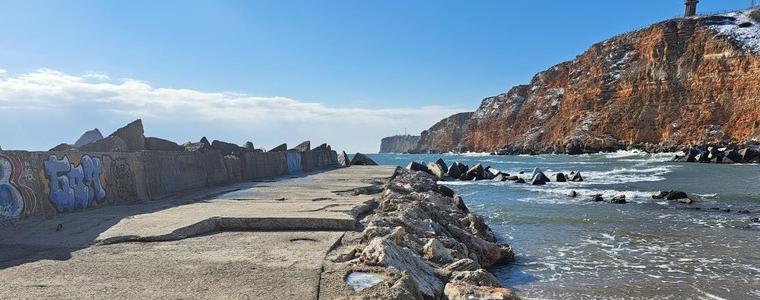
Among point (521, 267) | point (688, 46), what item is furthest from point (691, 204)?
point (688, 46)

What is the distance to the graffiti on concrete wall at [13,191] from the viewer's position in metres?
7.04

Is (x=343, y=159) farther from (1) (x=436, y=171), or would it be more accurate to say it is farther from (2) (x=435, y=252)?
(2) (x=435, y=252)

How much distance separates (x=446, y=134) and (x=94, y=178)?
521 feet

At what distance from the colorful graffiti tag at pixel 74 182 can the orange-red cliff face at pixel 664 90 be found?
225 ft

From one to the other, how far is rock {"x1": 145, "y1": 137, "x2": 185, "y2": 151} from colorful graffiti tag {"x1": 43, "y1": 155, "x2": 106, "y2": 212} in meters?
5.79

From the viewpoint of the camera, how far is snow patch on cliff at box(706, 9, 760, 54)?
64800 millimetres

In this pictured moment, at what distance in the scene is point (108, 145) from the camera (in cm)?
1309

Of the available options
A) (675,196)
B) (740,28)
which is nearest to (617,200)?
(675,196)

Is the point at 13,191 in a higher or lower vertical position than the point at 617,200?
higher

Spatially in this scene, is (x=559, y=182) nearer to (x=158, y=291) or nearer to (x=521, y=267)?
(x=521, y=267)

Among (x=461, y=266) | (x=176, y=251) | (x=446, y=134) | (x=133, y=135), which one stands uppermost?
(x=446, y=134)

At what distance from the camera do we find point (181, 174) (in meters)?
13.3

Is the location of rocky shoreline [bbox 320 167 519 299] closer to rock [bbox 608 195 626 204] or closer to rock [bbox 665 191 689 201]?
rock [bbox 608 195 626 204]

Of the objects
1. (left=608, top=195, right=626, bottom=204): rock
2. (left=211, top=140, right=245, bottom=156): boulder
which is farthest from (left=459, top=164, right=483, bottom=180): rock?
(left=211, top=140, right=245, bottom=156): boulder
